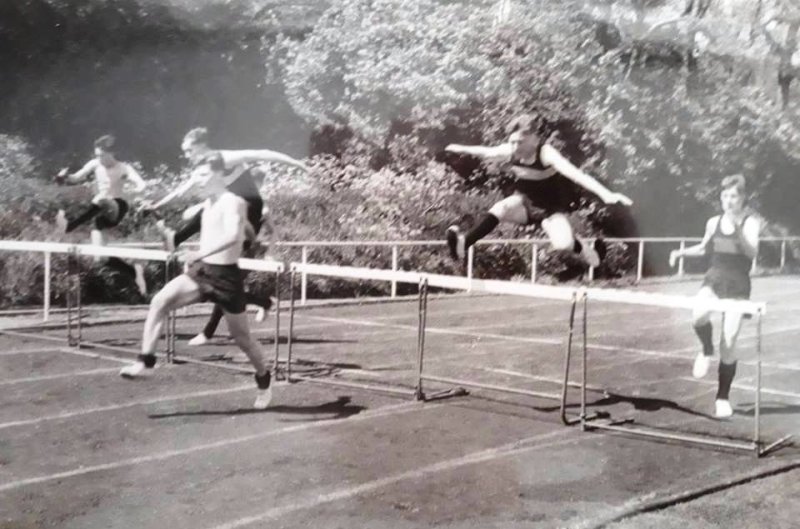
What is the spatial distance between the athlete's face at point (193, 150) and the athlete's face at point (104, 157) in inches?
11.7

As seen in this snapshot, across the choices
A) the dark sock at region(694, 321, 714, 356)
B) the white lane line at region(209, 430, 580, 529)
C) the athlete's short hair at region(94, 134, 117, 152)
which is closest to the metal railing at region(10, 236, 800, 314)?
the dark sock at region(694, 321, 714, 356)

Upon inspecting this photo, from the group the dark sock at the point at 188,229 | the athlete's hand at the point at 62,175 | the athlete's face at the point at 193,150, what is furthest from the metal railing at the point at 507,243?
the athlete's hand at the point at 62,175

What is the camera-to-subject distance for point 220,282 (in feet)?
13.9

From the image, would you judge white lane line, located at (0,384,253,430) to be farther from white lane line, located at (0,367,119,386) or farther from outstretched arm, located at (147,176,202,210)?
outstretched arm, located at (147,176,202,210)

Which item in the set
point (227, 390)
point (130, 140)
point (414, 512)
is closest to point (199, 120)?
point (130, 140)

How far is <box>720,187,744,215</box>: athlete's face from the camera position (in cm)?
345

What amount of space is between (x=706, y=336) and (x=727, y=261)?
314 millimetres

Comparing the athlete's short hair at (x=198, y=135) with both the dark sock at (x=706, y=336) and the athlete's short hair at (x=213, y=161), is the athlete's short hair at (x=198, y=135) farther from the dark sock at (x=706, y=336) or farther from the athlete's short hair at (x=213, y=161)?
the dark sock at (x=706, y=336)

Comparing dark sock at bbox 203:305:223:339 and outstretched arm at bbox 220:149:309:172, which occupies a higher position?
outstretched arm at bbox 220:149:309:172

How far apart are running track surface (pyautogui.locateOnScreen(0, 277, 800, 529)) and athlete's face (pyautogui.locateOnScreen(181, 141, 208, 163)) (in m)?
0.80

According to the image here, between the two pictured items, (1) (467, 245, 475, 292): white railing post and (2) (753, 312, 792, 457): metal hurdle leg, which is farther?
(1) (467, 245, 475, 292): white railing post

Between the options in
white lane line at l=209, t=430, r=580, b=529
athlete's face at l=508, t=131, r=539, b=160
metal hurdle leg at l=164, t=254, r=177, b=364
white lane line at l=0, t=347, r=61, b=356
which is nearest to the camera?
white lane line at l=209, t=430, r=580, b=529

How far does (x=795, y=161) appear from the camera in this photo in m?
3.46

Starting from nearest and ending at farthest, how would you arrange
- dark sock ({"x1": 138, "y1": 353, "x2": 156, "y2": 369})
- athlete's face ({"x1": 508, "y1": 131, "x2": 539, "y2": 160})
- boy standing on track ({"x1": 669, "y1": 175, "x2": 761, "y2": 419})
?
1. boy standing on track ({"x1": 669, "y1": 175, "x2": 761, "y2": 419})
2. athlete's face ({"x1": 508, "y1": 131, "x2": 539, "y2": 160})
3. dark sock ({"x1": 138, "y1": 353, "x2": 156, "y2": 369})
